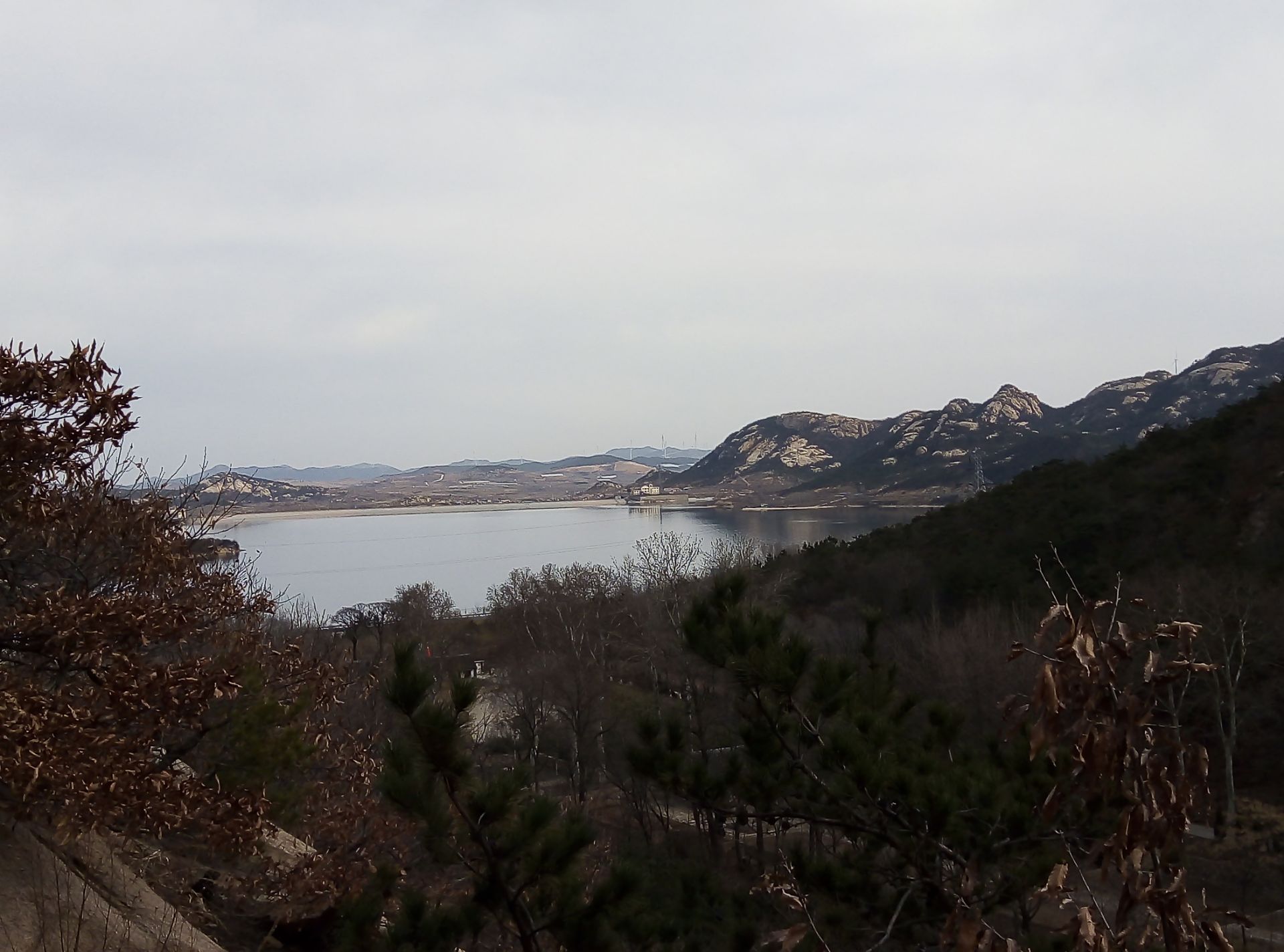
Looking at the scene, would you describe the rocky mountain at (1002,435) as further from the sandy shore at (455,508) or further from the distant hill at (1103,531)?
the sandy shore at (455,508)

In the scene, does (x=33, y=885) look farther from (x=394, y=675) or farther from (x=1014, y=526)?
(x=1014, y=526)

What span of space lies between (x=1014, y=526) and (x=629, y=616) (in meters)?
12.1

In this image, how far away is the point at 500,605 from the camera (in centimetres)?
3441

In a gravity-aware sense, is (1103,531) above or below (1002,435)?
below

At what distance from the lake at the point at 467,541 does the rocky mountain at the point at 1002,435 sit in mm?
6123

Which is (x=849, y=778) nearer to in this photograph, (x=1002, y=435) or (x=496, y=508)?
(x=1002, y=435)

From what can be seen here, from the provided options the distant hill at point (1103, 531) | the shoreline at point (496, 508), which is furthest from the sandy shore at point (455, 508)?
the distant hill at point (1103, 531)

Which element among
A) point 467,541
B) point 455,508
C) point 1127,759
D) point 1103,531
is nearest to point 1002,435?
point 467,541

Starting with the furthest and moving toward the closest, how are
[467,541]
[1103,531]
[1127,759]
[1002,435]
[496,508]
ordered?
1. [496,508]
2. [467,541]
3. [1002,435]
4. [1103,531]
5. [1127,759]

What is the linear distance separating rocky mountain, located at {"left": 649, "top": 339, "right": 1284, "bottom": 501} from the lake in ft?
20.1

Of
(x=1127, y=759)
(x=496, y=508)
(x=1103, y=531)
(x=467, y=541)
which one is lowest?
(x=467, y=541)

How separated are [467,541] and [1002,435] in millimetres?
46681

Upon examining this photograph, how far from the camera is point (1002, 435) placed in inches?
2864

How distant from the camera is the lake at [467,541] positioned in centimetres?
5125
